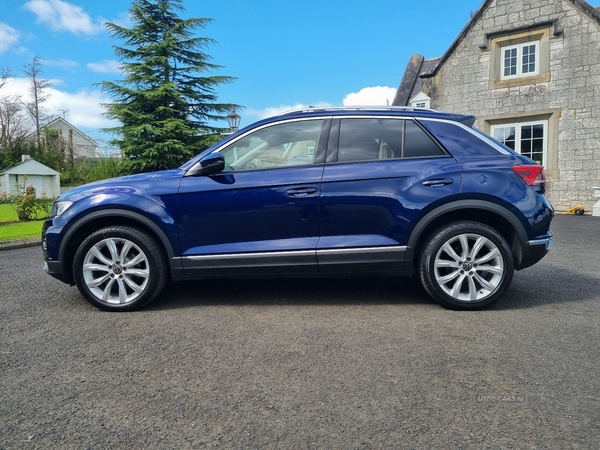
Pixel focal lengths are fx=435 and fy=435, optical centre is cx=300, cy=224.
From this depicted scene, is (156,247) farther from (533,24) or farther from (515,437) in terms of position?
(533,24)

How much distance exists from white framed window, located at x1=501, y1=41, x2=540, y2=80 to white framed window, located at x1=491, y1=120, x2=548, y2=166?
1.76 m

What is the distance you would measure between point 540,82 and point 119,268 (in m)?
15.8

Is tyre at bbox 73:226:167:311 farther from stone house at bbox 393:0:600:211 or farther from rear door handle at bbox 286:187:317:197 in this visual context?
stone house at bbox 393:0:600:211

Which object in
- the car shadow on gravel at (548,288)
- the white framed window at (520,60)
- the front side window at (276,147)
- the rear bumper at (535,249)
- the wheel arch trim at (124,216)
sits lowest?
the car shadow on gravel at (548,288)

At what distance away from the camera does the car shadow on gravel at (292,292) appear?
164 inches

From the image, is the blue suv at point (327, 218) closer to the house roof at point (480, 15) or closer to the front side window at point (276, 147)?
the front side window at point (276, 147)

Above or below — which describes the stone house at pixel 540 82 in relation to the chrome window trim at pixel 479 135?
above

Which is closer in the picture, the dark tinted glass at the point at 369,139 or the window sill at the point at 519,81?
the dark tinted glass at the point at 369,139

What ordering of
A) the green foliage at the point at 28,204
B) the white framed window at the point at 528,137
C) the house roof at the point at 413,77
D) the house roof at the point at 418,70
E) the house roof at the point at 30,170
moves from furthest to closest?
the house roof at the point at 30,170 < the house roof at the point at 413,77 < the house roof at the point at 418,70 < the white framed window at the point at 528,137 < the green foliage at the point at 28,204

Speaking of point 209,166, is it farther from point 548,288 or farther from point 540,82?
point 540,82

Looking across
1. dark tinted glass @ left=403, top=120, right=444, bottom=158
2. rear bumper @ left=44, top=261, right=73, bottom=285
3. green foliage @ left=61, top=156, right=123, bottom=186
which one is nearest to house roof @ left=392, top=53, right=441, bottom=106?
green foliage @ left=61, top=156, right=123, bottom=186

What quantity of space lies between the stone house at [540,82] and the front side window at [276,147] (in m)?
13.7

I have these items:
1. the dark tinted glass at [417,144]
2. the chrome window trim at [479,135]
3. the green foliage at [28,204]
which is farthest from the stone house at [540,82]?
the green foliage at [28,204]

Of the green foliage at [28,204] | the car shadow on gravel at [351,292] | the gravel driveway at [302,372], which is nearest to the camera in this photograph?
the gravel driveway at [302,372]
